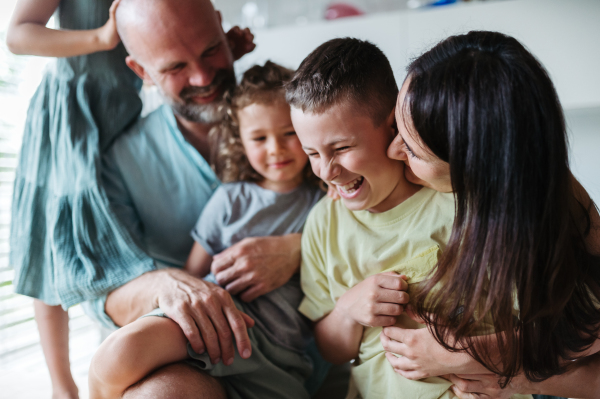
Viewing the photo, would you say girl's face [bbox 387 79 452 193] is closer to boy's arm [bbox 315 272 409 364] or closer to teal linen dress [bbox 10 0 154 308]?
boy's arm [bbox 315 272 409 364]

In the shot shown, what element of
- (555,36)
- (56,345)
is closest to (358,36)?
(555,36)

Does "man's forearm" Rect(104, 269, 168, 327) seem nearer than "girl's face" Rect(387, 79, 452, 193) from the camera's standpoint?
No

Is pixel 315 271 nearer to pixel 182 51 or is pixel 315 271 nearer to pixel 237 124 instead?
pixel 237 124

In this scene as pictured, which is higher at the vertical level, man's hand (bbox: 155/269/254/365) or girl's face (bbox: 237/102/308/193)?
girl's face (bbox: 237/102/308/193)

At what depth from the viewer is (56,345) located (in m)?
0.97

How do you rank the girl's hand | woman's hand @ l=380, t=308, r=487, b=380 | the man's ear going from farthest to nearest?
the girl's hand, the man's ear, woman's hand @ l=380, t=308, r=487, b=380

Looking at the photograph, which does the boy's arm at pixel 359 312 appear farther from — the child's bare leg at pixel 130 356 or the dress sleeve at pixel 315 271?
the child's bare leg at pixel 130 356

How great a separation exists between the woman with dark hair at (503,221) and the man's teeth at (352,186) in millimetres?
106

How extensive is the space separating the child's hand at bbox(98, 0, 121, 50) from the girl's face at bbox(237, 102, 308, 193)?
308 millimetres

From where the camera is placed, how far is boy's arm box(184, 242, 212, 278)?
1.07 m

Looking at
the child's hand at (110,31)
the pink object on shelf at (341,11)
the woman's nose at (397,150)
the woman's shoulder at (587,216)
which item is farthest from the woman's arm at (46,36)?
the pink object on shelf at (341,11)

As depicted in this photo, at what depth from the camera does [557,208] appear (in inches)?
23.7

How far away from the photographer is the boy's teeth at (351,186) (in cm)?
83

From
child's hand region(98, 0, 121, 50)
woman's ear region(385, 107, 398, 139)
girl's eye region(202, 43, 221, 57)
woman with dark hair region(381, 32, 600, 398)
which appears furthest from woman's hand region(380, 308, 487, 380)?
child's hand region(98, 0, 121, 50)
